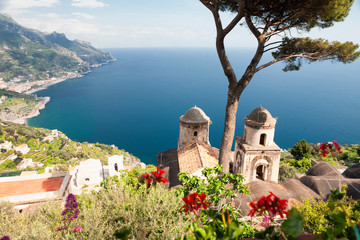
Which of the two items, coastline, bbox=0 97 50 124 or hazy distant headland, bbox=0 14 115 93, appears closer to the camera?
coastline, bbox=0 97 50 124

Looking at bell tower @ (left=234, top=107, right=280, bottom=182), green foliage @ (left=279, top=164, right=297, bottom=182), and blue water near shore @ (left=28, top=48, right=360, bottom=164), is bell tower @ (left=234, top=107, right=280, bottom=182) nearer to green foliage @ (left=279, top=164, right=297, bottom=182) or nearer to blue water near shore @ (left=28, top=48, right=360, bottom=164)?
green foliage @ (left=279, top=164, right=297, bottom=182)

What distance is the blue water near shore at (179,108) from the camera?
2729 inches

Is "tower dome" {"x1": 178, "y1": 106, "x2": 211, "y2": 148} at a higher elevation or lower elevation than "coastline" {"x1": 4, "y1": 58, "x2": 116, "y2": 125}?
higher

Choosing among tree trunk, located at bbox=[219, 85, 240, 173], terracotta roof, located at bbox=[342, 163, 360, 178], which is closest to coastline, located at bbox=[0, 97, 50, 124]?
tree trunk, located at bbox=[219, 85, 240, 173]

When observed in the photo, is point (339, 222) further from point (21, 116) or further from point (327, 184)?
point (21, 116)

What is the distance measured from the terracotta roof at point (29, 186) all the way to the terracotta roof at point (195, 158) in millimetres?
8151

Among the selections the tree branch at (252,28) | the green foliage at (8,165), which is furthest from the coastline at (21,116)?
the tree branch at (252,28)

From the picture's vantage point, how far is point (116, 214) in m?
4.61

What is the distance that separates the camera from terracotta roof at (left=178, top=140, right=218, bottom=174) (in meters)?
12.6

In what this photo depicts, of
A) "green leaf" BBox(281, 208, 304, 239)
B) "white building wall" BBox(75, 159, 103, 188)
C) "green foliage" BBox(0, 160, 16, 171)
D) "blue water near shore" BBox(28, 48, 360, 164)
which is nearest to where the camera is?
"green leaf" BBox(281, 208, 304, 239)

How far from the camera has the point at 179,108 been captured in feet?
298

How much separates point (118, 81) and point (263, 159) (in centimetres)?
14424

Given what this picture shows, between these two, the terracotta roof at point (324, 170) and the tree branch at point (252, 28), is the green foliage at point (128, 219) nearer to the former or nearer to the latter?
the tree branch at point (252, 28)

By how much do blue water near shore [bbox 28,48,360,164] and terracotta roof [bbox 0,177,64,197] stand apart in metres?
45.7
